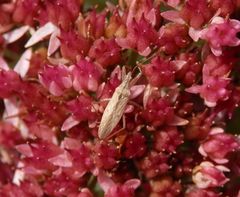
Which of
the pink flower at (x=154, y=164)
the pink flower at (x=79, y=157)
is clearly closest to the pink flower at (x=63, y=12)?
the pink flower at (x=79, y=157)

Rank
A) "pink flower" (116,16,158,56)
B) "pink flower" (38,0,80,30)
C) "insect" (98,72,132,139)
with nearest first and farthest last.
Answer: "insect" (98,72,132,139), "pink flower" (116,16,158,56), "pink flower" (38,0,80,30)

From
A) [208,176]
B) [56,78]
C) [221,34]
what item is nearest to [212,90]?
[221,34]

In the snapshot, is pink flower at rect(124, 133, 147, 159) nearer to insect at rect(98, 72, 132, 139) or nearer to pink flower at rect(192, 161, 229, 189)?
insect at rect(98, 72, 132, 139)

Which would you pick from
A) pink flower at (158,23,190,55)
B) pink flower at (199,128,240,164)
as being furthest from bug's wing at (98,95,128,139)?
pink flower at (199,128,240,164)

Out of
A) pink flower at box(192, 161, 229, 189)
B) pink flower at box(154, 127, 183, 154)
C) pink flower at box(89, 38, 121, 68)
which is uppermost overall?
pink flower at box(89, 38, 121, 68)

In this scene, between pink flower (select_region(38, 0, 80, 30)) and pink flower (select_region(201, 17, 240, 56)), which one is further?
pink flower (select_region(38, 0, 80, 30))

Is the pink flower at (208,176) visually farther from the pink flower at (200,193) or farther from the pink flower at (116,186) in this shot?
the pink flower at (116,186)

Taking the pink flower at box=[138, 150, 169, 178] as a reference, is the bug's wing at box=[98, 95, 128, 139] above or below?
above
